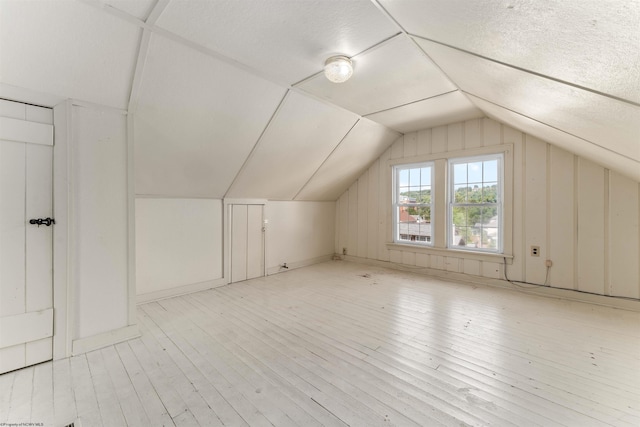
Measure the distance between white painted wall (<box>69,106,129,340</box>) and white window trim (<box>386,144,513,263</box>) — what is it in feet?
13.0

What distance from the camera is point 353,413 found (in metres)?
1.48

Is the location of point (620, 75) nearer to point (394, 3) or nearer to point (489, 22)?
point (489, 22)

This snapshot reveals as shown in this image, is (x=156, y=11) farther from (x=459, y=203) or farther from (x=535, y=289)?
(x=535, y=289)

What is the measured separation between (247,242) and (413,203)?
2.89 m

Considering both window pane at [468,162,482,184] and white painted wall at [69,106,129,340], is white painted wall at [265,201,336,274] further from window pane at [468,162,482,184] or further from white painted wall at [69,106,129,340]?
window pane at [468,162,482,184]

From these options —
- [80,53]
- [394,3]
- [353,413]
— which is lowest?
[353,413]

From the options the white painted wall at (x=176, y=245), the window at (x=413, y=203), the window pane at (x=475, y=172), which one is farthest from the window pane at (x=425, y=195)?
the white painted wall at (x=176, y=245)

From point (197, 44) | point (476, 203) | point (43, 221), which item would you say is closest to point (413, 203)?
point (476, 203)

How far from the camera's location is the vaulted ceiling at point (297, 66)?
1.24 meters

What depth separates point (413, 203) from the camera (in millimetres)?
4617

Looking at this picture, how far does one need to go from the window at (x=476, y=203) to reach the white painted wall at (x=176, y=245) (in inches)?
143

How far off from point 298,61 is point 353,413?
100 inches

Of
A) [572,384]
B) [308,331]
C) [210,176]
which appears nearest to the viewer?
[572,384]

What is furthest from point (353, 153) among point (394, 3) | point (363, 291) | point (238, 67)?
point (394, 3)
